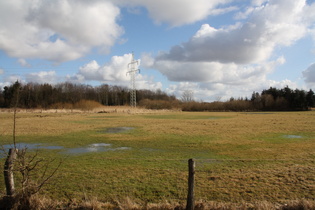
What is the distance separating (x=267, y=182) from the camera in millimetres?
8648

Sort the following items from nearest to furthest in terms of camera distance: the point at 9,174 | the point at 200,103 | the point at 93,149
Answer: the point at 9,174
the point at 93,149
the point at 200,103

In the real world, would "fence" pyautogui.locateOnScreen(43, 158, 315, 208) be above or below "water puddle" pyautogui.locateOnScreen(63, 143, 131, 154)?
below

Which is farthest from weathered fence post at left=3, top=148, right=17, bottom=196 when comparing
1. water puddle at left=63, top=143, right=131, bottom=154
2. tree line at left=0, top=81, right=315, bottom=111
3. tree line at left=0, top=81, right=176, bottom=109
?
tree line at left=0, top=81, right=176, bottom=109

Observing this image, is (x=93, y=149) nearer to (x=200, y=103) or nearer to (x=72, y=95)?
(x=200, y=103)

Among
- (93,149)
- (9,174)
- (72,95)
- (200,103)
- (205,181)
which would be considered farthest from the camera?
(72,95)

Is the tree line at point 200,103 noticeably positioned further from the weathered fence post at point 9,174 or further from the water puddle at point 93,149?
the weathered fence post at point 9,174

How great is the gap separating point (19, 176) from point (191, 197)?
24.4 ft

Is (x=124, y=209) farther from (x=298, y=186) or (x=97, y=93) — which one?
(x=97, y=93)

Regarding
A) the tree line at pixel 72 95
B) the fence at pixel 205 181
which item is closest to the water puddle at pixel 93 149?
the fence at pixel 205 181

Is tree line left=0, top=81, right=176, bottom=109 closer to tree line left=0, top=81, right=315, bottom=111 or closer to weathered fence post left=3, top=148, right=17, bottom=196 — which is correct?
tree line left=0, top=81, right=315, bottom=111

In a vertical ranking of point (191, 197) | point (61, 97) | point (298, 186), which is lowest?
point (298, 186)

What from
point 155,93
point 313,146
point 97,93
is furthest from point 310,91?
point 97,93

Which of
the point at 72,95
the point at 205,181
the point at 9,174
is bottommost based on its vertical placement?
A: the point at 205,181

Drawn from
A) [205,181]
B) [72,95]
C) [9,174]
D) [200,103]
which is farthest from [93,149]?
[72,95]
